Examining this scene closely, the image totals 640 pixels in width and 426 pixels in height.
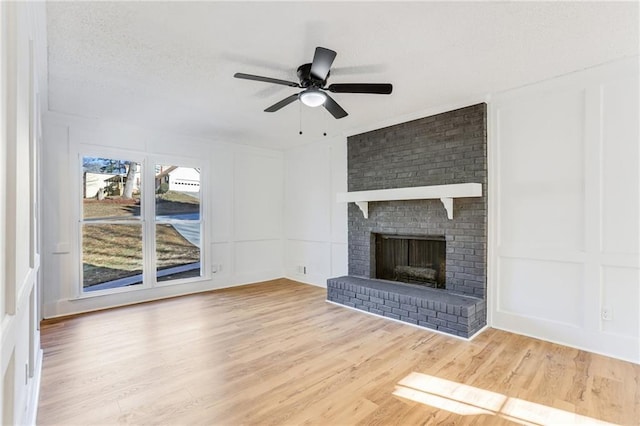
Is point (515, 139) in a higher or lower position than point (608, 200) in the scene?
higher

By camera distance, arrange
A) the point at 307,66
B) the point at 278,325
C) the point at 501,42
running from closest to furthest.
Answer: the point at 501,42 → the point at 307,66 → the point at 278,325

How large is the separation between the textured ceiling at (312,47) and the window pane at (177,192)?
1391 mm

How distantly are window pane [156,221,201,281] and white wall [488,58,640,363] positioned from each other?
14.3 feet

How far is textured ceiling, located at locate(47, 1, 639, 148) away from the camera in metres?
2.07

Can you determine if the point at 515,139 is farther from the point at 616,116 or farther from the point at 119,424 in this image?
the point at 119,424

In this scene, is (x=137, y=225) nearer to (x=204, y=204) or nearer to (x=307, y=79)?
(x=204, y=204)

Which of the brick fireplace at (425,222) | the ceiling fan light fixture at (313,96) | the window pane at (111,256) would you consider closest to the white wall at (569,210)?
the brick fireplace at (425,222)

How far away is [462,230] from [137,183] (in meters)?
4.53

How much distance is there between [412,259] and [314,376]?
95.1 inches

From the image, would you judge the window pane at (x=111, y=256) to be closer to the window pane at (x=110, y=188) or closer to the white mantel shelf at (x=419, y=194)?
the window pane at (x=110, y=188)

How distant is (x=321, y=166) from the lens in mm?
5656

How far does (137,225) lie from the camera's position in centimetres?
472

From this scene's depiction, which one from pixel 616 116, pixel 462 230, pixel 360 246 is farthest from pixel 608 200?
pixel 360 246

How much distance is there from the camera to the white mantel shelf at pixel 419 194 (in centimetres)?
352
